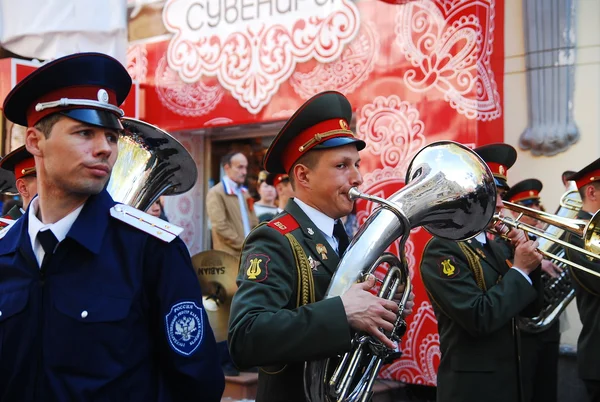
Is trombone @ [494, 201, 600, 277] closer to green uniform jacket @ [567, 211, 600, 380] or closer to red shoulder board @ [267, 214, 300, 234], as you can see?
green uniform jacket @ [567, 211, 600, 380]

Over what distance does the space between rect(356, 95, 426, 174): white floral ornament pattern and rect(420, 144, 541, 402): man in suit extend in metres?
2.90

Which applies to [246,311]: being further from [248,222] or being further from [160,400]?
[248,222]

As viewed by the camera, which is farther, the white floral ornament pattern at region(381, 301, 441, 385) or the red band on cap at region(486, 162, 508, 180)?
the white floral ornament pattern at region(381, 301, 441, 385)

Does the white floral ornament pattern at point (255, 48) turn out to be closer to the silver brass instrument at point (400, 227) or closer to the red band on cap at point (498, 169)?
the red band on cap at point (498, 169)

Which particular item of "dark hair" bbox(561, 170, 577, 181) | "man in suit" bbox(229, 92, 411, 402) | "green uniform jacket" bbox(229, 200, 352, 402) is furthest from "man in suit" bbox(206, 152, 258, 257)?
"green uniform jacket" bbox(229, 200, 352, 402)

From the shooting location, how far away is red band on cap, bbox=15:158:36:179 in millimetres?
4305

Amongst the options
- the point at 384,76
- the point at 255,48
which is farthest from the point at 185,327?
the point at 255,48

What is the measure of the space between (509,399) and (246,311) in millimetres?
1806

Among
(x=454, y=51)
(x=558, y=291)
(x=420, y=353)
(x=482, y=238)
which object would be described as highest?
(x=454, y=51)

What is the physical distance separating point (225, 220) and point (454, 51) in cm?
307

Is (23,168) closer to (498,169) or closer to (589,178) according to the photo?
(498,169)

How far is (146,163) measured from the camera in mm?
3742

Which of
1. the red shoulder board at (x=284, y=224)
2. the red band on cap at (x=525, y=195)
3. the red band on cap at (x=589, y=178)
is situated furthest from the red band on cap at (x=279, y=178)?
the red shoulder board at (x=284, y=224)

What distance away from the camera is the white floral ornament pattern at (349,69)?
23.6ft
